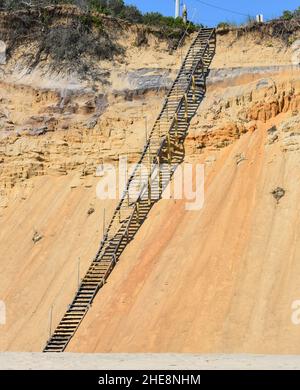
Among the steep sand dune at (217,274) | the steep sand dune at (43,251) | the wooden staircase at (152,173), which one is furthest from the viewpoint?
the steep sand dune at (43,251)

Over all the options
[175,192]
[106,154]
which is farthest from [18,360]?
[106,154]

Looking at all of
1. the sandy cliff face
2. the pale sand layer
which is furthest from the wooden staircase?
the pale sand layer

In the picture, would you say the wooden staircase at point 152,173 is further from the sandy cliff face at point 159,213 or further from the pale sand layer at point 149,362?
the pale sand layer at point 149,362

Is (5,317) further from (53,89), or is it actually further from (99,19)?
(99,19)

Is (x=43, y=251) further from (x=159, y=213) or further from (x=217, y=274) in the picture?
(x=217, y=274)

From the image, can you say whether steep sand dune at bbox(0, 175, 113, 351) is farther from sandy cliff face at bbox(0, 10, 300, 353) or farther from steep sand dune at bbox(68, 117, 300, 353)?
steep sand dune at bbox(68, 117, 300, 353)

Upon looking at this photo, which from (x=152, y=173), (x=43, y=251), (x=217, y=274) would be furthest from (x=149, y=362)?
(x=152, y=173)

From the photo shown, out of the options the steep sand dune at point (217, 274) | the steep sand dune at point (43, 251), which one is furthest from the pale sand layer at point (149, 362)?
the steep sand dune at point (43, 251)
